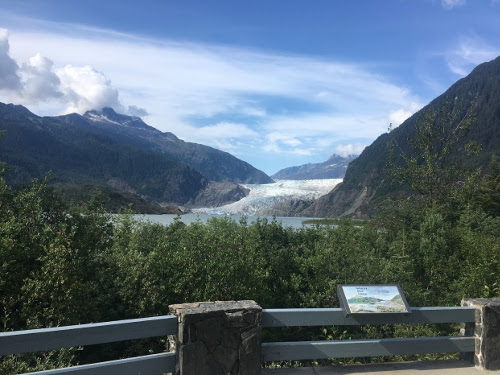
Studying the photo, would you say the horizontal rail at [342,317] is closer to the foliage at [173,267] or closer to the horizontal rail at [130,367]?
the horizontal rail at [130,367]

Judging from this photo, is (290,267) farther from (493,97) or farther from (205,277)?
(493,97)

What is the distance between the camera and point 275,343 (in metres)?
4.79

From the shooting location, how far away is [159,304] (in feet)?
30.1

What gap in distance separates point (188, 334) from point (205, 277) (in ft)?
17.4

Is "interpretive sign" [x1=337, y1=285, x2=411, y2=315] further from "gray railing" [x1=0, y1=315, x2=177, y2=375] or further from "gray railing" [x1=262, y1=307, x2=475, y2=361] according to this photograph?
"gray railing" [x1=0, y1=315, x2=177, y2=375]

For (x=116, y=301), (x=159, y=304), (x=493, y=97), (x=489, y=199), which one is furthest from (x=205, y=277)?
(x=493, y=97)

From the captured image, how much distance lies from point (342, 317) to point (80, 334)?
115 inches

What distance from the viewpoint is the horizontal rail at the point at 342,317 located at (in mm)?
4738

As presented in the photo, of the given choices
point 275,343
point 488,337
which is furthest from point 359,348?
point 488,337

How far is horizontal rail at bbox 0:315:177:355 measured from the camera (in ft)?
11.7

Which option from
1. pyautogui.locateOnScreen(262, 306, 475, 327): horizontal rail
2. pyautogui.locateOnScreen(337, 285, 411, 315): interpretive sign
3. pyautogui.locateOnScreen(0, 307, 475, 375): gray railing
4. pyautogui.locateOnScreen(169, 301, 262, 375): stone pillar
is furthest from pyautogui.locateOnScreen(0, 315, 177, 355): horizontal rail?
pyautogui.locateOnScreen(337, 285, 411, 315): interpretive sign

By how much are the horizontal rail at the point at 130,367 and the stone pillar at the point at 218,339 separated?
130mm

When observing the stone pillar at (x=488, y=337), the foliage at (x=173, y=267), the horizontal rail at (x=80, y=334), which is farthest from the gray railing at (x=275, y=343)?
the foliage at (x=173, y=267)

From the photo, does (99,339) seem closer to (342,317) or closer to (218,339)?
(218,339)
